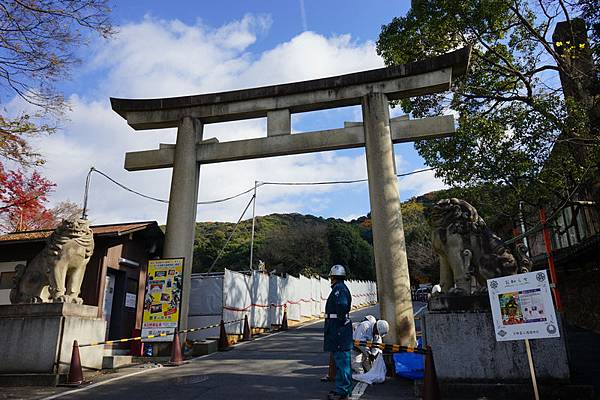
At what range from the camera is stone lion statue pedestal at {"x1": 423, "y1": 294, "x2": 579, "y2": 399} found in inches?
221

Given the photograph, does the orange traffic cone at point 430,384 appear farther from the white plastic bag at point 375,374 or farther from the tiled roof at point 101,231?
the tiled roof at point 101,231

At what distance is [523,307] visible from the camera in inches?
193

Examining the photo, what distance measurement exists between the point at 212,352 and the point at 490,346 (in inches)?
292

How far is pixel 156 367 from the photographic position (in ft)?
29.2

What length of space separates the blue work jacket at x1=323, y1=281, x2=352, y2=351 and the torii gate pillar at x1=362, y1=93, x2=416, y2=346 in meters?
3.41

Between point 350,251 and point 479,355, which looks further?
point 350,251

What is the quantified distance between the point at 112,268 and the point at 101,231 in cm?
125

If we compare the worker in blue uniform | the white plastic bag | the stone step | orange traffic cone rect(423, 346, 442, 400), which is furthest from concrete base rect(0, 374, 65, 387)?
orange traffic cone rect(423, 346, 442, 400)

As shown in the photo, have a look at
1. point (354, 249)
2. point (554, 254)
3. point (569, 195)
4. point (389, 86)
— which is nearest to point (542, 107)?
point (569, 195)

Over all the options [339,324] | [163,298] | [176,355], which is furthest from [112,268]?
[339,324]

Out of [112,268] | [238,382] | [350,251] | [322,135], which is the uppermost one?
[350,251]

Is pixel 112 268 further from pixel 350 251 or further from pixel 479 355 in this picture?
pixel 350 251

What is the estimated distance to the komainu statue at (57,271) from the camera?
26.3ft

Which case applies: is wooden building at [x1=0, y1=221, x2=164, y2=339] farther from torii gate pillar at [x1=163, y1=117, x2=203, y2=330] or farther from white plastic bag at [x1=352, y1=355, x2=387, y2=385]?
white plastic bag at [x1=352, y1=355, x2=387, y2=385]
